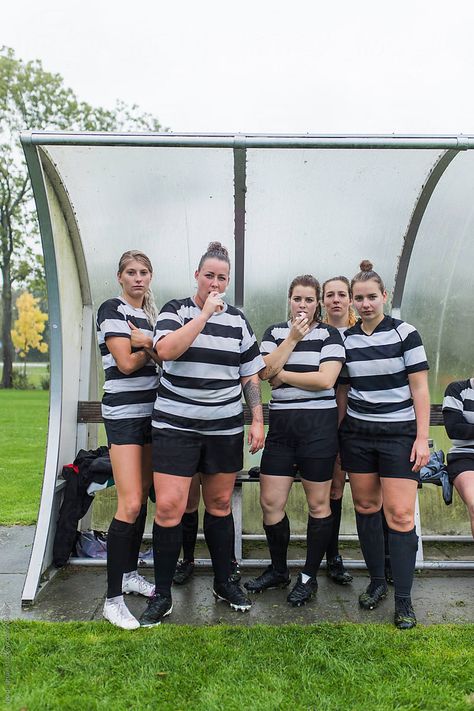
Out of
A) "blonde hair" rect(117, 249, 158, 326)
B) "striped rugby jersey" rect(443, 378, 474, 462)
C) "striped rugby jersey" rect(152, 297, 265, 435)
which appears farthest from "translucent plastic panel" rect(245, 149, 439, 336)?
"striped rugby jersey" rect(152, 297, 265, 435)

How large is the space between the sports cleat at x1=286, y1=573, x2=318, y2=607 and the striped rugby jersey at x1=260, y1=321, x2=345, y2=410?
1029 millimetres

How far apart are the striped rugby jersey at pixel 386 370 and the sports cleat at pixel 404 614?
96cm

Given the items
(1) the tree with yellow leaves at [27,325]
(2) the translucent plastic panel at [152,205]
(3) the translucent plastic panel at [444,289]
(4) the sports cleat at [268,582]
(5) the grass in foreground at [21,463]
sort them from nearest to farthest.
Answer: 1. (4) the sports cleat at [268,582]
2. (2) the translucent plastic panel at [152,205]
3. (3) the translucent plastic panel at [444,289]
4. (5) the grass in foreground at [21,463]
5. (1) the tree with yellow leaves at [27,325]

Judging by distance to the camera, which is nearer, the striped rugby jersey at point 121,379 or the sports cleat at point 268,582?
the striped rugby jersey at point 121,379

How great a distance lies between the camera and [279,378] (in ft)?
11.6

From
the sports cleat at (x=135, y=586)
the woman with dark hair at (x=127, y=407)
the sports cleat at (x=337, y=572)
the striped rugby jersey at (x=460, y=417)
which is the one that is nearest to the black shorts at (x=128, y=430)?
the woman with dark hair at (x=127, y=407)

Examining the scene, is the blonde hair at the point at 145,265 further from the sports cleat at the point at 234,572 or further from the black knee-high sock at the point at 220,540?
the sports cleat at the point at 234,572

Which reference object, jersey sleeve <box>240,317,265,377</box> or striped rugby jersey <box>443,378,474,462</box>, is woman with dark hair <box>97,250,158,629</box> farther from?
striped rugby jersey <box>443,378,474,462</box>

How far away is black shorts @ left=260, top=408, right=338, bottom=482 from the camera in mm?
3465

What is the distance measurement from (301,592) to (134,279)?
2.02 meters

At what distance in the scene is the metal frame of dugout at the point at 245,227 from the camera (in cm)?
393

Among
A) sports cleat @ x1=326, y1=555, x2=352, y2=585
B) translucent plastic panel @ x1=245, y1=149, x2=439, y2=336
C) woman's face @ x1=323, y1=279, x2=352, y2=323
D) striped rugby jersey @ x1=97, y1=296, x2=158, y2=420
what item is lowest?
sports cleat @ x1=326, y1=555, x2=352, y2=585

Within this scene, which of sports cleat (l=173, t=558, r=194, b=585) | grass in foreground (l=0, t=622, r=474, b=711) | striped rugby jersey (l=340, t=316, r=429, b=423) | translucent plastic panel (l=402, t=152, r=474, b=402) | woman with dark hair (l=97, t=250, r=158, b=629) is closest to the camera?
Result: grass in foreground (l=0, t=622, r=474, b=711)

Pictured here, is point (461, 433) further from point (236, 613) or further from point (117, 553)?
point (117, 553)
